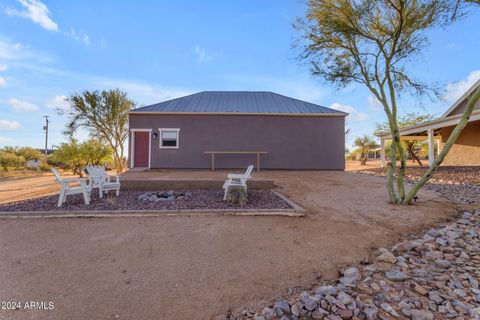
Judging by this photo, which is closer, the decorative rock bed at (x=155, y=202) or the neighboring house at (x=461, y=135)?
the decorative rock bed at (x=155, y=202)

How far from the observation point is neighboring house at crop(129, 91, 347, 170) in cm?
1177

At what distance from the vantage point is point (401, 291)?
2.08 metres

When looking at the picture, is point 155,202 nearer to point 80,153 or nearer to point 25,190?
point 25,190

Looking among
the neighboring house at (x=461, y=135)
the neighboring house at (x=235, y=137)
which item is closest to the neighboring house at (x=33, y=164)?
the neighboring house at (x=235, y=137)

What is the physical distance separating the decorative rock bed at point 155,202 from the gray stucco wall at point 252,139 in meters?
5.91

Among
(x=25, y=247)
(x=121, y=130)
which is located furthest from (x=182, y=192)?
(x=121, y=130)

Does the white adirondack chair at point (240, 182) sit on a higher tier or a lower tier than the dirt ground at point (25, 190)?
higher

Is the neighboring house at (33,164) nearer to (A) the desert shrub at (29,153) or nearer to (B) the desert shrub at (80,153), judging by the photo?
(A) the desert shrub at (29,153)

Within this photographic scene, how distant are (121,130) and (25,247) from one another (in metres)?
16.9

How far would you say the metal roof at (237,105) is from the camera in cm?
1188

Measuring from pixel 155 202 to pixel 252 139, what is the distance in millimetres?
7684

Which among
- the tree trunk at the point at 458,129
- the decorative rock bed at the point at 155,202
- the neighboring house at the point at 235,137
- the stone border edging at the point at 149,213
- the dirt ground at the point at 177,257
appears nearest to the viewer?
the dirt ground at the point at 177,257

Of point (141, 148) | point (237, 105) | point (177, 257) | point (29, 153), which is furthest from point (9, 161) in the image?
point (177, 257)

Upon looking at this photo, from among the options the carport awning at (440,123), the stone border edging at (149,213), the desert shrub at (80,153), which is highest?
the carport awning at (440,123)
